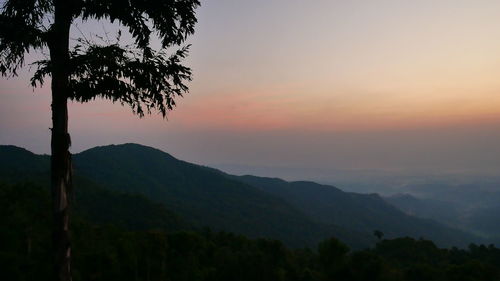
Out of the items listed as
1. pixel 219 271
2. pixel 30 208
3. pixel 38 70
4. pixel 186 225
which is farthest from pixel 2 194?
pixel 186 225

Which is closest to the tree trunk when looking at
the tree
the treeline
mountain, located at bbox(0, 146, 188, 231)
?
the tree

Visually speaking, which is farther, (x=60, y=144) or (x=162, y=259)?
(x=162, y=259)

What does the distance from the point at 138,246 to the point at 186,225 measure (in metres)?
93.7

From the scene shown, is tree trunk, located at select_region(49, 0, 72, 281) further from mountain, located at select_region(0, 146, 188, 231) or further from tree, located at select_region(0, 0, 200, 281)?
mountain, located at select_region(0, 146, 188, 231)

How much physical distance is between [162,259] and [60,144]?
3662 cm

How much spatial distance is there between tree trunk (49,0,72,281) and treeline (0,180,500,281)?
2671 cm

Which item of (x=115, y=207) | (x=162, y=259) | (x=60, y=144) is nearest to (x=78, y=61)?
(x=60, y=144)

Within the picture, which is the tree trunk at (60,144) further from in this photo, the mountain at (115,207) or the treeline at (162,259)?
the mountain at (115,207)

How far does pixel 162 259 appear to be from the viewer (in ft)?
131

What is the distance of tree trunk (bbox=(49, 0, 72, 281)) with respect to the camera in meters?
5.76

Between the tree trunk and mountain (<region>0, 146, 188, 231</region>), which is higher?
the tree trunk

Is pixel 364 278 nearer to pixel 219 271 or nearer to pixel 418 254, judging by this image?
pixel 219 271

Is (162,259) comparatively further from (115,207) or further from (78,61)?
(115,207)

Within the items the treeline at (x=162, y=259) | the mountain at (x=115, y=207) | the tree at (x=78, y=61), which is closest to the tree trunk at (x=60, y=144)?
the tree at (x=78, y=61)
